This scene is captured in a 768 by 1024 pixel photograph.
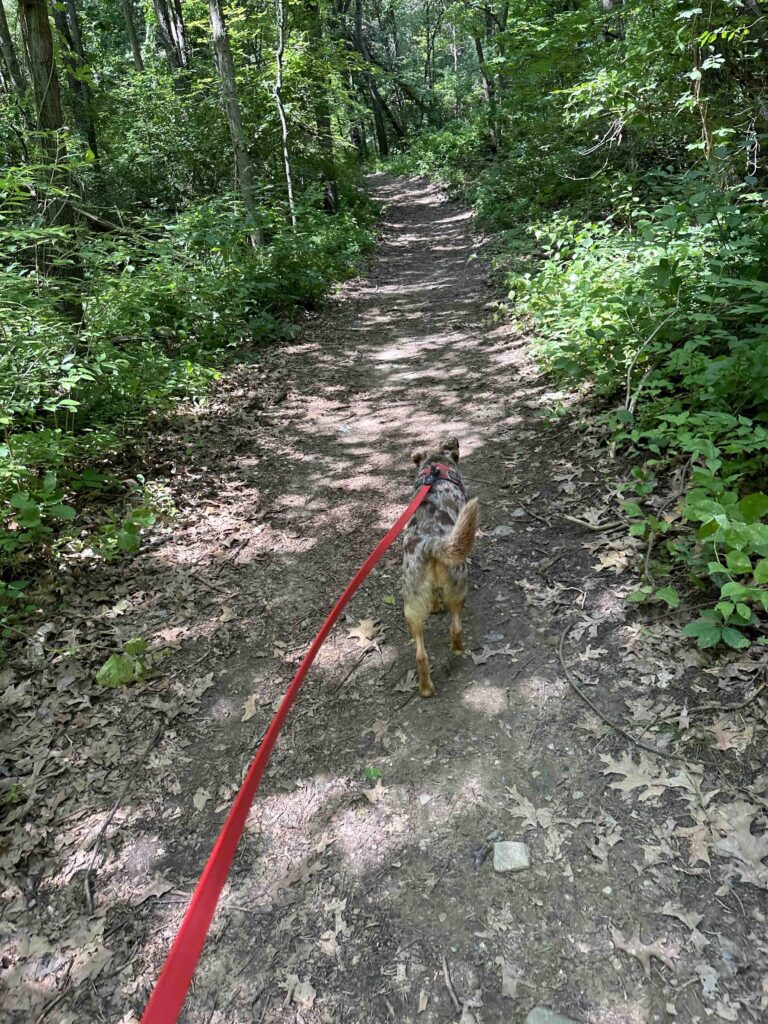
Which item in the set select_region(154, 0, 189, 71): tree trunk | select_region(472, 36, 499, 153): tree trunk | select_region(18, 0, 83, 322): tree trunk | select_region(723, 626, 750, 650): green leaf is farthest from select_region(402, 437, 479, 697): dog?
select_region(154, 0, 189, 71): tree trunk

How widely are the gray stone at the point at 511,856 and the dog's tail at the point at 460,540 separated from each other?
1390 mm

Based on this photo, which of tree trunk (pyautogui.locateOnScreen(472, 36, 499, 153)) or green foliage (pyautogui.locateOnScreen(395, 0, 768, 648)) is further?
tree trunk (pyautogui.locateOnScreen(472, 36, 499, 153))

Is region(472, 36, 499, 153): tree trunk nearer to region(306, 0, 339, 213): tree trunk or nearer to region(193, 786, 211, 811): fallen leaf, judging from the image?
region(306, 0, 339, 213): tree trunk

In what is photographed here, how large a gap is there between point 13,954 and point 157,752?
1.05 meters

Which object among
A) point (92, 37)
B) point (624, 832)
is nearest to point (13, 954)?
point (624, 832)

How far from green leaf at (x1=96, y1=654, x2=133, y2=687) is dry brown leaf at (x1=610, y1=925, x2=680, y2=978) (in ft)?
10.1

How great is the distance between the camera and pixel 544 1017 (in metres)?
2.06

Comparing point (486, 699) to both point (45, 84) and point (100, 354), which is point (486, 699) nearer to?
point (100, 354)

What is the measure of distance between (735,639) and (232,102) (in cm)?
1188

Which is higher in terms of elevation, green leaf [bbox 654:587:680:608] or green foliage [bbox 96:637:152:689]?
green leaf [bbox 654:587:680:608]

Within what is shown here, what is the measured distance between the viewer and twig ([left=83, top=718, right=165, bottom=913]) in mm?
2680

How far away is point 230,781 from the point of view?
3156mm

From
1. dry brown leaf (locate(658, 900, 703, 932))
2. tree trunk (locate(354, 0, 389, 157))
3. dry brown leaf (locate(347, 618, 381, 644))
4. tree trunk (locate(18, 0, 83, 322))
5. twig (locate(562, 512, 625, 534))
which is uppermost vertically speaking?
tree trunk (locate(354, 0, 389, 157))

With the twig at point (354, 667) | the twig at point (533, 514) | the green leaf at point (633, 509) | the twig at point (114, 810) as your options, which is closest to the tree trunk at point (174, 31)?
the twig at point (533, 514)
